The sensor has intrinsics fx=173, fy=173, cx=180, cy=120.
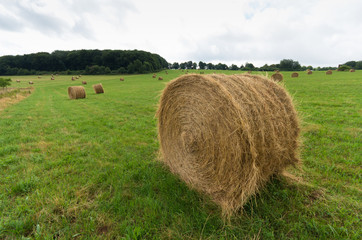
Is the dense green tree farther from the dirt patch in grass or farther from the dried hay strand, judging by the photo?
the dried hay strand

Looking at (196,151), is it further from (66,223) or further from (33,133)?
(33,133)

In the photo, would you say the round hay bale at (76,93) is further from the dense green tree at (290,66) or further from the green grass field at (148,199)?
the dense green tree at (290,66)

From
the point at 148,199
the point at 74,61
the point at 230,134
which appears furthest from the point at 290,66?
the point at 74,61

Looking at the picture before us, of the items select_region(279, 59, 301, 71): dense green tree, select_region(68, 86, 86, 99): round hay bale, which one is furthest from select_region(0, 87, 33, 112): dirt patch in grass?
select_region(279, 59, 301, 71): dense green tree

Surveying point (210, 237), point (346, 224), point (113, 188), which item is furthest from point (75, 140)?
point (346, 224)

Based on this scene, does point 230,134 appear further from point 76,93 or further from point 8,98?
point 8,98

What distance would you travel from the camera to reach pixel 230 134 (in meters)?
2.77

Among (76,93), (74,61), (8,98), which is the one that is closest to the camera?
(76,93)

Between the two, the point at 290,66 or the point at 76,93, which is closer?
the point at 76,93

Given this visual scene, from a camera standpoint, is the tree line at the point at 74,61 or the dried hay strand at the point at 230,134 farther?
the tree line at the point at 74,61

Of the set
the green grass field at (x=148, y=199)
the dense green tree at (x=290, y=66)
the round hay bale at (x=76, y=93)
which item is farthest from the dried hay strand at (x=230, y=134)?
the dense green tree at (x=290, y=66)

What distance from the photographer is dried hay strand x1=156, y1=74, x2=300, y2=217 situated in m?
2.73

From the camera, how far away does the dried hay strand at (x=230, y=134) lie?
8.95 ft

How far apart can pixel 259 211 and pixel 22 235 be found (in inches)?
138
